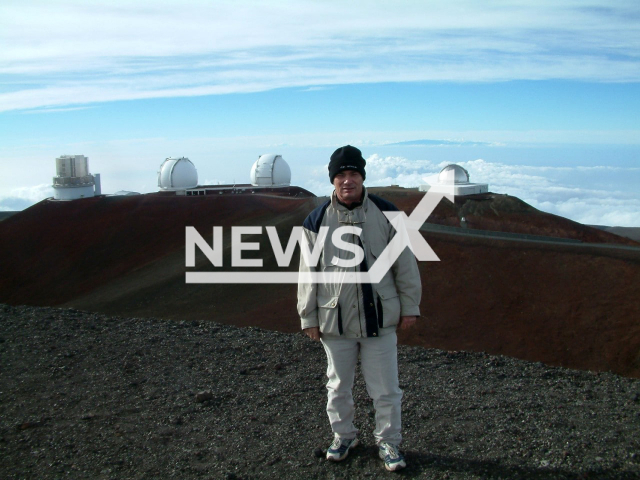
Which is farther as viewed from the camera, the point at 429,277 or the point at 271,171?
the point at 271,171

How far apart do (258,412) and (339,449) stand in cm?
125

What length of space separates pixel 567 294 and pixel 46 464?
17.9m

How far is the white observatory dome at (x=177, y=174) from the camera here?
35.0 meters

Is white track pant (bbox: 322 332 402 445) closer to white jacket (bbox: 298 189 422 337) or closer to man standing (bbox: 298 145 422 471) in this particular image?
man standing (bbox: 298 145 422 471)

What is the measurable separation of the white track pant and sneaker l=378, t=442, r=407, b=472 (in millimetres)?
41

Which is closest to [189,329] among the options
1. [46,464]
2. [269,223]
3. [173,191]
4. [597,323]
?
[46,464]

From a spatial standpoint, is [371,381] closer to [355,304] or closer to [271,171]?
[355,304]

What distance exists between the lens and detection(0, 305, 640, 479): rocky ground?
13.9ft

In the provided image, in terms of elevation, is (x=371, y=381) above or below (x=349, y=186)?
below

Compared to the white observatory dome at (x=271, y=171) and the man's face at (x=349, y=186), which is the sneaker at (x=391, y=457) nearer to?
the man's face at (x=349, y=186)

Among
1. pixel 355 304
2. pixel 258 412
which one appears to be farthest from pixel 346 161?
pixel 258 412

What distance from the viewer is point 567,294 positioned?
19.1 metres

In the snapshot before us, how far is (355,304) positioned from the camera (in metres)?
4.15

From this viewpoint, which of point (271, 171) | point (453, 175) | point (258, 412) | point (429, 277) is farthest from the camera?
point (271, 171)
